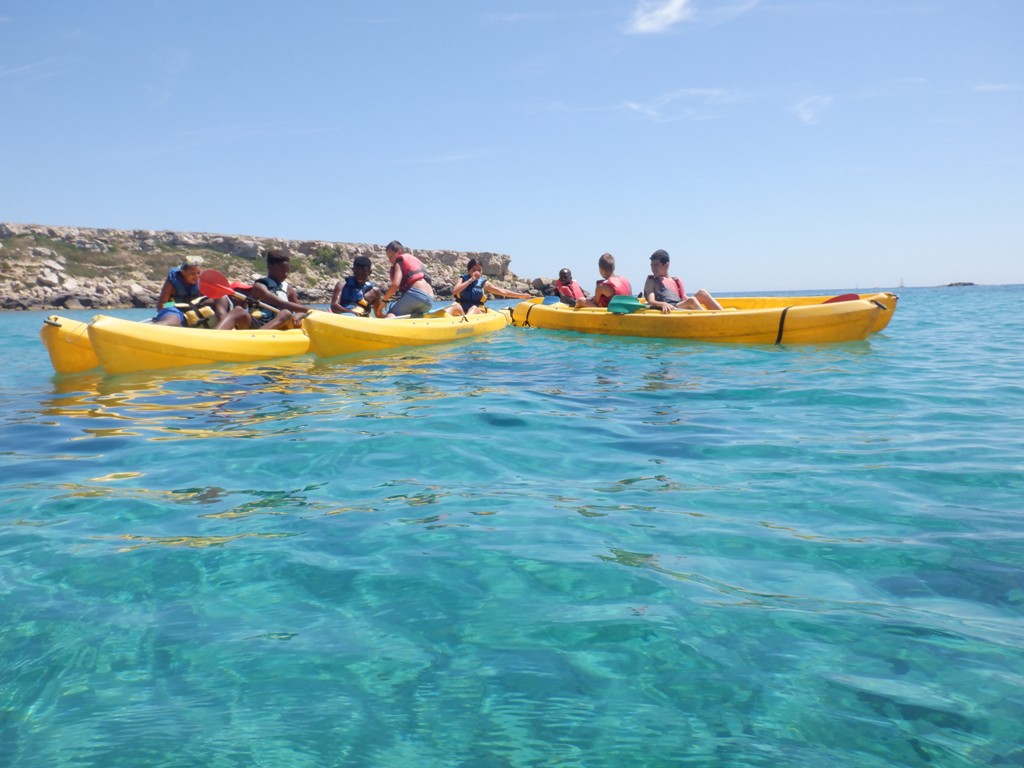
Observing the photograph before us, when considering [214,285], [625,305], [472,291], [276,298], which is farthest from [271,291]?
[625,305]

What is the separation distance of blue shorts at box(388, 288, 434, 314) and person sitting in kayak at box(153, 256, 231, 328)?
301 centimetres

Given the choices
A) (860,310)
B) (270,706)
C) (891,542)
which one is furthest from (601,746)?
(860,310)

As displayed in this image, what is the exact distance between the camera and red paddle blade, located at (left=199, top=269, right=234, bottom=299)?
9633 mm

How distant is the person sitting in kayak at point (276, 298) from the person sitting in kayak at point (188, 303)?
486 mm

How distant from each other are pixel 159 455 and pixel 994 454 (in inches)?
215

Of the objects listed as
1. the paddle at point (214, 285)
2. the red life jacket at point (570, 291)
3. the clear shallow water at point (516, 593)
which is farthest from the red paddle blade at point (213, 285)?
the red life jacket at point (570, 291)

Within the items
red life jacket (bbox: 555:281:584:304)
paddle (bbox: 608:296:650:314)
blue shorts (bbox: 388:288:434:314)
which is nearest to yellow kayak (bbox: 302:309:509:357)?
blue shorts (bbox: 388:288:434:314)

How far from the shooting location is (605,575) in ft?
9.22

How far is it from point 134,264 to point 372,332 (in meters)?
57.7

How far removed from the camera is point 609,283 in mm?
13461

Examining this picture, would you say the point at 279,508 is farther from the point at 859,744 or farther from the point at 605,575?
the point at 859,744

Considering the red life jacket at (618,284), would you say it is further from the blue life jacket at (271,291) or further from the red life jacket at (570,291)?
the blue life jacket at (271,291)

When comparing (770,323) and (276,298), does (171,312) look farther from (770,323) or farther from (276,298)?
(770,323)

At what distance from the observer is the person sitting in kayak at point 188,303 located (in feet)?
32.1
